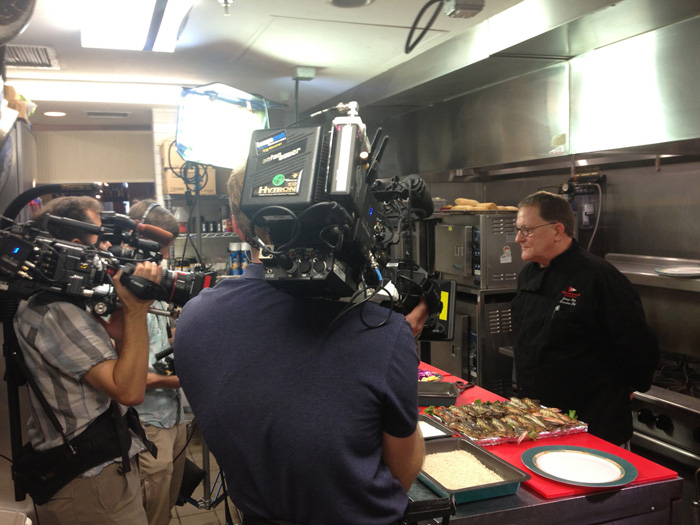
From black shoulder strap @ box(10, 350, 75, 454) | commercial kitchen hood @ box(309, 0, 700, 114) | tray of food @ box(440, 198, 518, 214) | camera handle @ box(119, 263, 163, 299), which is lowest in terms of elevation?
black shoulder strap @ box(10, 350, 75, 454)

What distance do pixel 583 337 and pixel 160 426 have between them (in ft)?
6.48

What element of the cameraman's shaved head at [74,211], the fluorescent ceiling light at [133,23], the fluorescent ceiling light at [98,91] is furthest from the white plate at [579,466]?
the fluorescent ceiling light at [98,91]

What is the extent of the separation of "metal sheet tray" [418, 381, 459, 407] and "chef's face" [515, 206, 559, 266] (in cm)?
87

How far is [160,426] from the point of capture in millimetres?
2445

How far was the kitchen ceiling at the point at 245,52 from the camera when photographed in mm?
2928

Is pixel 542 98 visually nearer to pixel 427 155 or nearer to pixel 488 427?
pixel 427 155

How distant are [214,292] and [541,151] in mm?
3033

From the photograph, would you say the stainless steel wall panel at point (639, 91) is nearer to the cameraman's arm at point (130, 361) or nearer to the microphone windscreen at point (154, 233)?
the microphone windscreen at point (154, 233)

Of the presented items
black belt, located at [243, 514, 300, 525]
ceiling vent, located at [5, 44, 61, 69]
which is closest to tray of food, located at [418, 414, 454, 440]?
black belt, located at [243, 514, 300, 525]

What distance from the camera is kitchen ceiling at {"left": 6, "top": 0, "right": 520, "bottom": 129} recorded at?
293 centimetres

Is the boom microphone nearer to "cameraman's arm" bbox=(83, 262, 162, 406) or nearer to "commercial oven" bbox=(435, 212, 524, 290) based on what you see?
"cameraman's arm" bbox=(83, 262, 162, 406)

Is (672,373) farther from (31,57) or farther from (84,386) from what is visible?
(31,57)

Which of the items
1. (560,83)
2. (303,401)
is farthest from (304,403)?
(560,83)

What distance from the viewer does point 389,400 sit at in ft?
3.55
